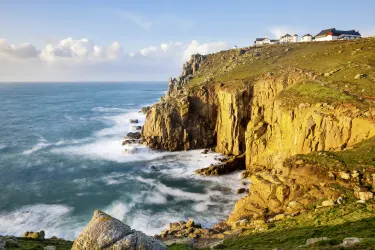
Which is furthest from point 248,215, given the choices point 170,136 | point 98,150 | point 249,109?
point 98,150

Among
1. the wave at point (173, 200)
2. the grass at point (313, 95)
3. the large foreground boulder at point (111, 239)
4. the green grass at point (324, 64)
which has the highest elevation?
the green grass at point (324, 64)

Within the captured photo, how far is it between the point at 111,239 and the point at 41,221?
33.0 meters

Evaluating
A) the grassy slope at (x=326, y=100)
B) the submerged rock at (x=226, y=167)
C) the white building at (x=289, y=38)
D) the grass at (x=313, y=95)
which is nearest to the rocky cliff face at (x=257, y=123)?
the grass at (x=313, y=95)

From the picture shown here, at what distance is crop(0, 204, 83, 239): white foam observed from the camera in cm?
A: 3833

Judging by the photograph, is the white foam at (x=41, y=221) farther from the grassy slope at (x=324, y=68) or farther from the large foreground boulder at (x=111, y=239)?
the grassy slope at (x=324, y=68)

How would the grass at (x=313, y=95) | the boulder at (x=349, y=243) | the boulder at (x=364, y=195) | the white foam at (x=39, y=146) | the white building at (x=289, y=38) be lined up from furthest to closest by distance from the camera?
the white building at (x=289, y=38), the white foam at (x=39, y=146), the grass at (x=313, y=95), the boulder at (x=364, y=195), the boulder at (x=349, y=243)

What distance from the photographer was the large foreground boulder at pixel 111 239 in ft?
45.7

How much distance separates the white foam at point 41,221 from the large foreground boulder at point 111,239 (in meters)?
26.2

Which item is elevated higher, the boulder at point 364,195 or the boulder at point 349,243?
the boulder at point 349,243

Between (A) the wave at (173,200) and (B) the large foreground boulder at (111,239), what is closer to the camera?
(B) the large foreground boulder at (111,239)

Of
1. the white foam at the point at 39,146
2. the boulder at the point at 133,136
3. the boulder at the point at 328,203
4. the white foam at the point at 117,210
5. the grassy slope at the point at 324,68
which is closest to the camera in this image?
the boulder at the point at 328,203

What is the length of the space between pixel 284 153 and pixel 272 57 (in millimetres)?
47849

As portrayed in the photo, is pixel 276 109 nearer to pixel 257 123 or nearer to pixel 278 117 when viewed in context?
pixel 278 117

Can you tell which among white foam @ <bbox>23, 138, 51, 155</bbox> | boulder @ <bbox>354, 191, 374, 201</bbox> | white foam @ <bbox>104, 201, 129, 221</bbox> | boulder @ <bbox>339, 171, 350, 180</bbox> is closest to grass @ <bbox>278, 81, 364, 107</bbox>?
boulder @ <bbox>339, 171, 350, 180</bbox>
